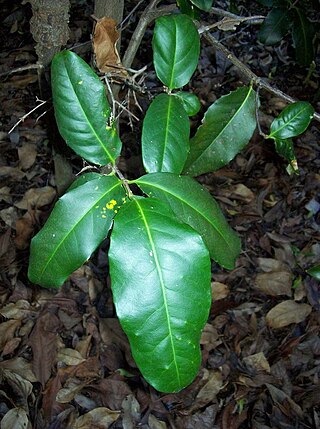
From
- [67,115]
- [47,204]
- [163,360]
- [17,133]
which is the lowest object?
[47,204]

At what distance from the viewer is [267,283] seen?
5.69 ft

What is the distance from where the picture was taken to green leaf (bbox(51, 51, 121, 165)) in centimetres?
76

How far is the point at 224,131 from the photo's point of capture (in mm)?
952

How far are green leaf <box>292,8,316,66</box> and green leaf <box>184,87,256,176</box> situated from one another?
0.79 metres

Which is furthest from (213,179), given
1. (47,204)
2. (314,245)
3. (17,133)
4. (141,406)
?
(141,406)

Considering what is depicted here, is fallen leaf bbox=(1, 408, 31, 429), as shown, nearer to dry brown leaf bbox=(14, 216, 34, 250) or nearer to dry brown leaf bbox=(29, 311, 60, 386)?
dry brown leaf bbox=(29, 311, 60, 386)

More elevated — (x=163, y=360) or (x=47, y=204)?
(x=163, y=360)

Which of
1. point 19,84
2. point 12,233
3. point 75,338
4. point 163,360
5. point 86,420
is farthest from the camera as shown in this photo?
point 19,84

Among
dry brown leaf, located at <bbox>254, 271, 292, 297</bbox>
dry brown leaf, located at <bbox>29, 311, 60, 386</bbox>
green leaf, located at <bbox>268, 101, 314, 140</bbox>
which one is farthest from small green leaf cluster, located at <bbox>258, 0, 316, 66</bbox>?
dry brown leaf, located at <bbox>29, 311, 60, 386</bbox>

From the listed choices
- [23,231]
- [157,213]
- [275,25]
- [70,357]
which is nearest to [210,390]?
[70,357]

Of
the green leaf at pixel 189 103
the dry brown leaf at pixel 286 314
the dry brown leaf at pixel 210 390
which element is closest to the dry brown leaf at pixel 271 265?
the dry brown leaf at pixel 286 314

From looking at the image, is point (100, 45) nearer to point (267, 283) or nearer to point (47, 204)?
point (47, 204)

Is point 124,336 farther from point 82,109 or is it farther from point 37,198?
point 82,109

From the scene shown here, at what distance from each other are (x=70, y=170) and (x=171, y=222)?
795mm
